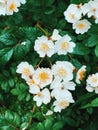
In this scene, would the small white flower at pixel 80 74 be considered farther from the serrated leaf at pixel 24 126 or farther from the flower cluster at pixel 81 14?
the serrated leaf at pixel 24 126

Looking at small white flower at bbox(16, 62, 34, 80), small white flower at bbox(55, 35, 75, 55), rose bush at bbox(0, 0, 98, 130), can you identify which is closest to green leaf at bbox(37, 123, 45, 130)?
rose bush at bbox(0, 0, 98, 130)

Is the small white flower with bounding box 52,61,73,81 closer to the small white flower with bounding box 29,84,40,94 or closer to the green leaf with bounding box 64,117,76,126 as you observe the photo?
the small white flower with bounding box 29,84,40,94

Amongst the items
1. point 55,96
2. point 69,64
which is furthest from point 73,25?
point 55,96

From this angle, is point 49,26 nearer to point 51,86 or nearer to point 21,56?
point 21,56

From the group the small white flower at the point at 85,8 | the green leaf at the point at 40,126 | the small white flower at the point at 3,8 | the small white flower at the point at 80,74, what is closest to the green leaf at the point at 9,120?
the green leaf at the point at 40,126

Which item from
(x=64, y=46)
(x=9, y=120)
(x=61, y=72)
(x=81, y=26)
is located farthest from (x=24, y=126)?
(x=81, y=26)

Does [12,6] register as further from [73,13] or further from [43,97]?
[43,97]
